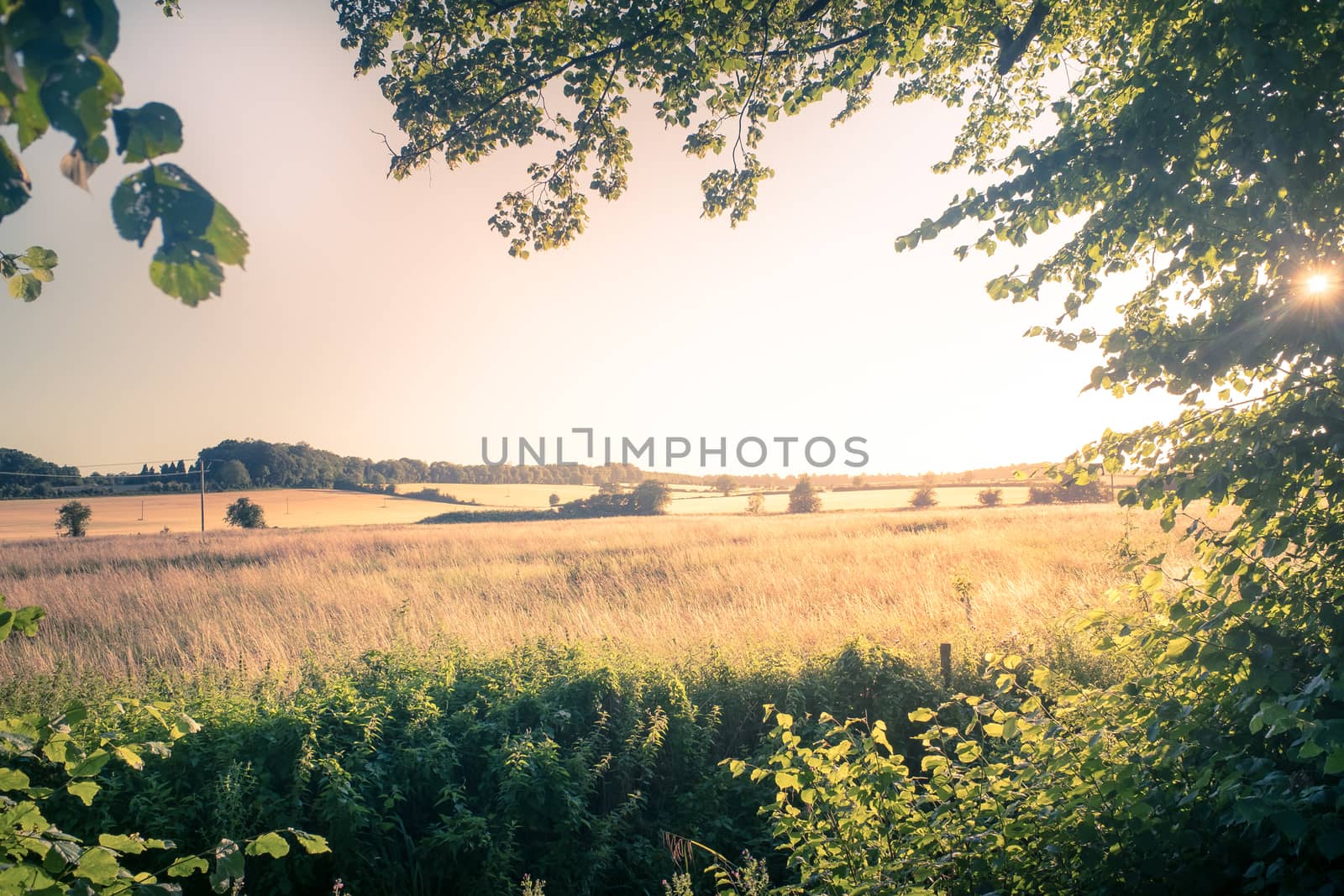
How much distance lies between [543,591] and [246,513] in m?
→ 41.0

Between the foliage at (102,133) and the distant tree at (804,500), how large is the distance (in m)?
55.0

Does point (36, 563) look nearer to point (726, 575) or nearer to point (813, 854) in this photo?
point (726, 575)

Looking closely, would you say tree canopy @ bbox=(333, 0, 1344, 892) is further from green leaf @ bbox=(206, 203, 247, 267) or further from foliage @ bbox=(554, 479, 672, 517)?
foliage @ bbox=(554, 479, 672, 517)

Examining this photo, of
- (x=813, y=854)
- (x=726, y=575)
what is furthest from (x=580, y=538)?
(x=813, y=854)

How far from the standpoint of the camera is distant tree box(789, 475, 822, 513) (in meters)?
56.0

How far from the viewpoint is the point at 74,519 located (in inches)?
1451

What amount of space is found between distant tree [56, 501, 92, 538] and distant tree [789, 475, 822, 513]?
150 feet

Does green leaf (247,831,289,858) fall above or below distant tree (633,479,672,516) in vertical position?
above

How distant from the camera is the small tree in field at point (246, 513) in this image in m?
46.2

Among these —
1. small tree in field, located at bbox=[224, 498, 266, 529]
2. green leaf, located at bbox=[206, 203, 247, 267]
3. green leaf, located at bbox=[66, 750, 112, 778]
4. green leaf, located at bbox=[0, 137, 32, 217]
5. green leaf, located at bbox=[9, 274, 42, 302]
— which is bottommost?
small tree in field, located at bbox=[224, 498, 266, 529]

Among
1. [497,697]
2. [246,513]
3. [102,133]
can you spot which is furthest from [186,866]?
[246,513]

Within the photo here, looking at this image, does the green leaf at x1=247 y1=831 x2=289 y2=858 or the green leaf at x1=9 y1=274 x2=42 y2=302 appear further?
the green leaf at x1=9 y1=274 x2=42 y2=302

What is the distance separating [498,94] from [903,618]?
8.55 meters

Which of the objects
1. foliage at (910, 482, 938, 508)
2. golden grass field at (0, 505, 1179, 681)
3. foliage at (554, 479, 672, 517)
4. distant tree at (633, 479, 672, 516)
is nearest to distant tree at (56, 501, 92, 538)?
golden grass field at (0, 505, 1179, 681)
